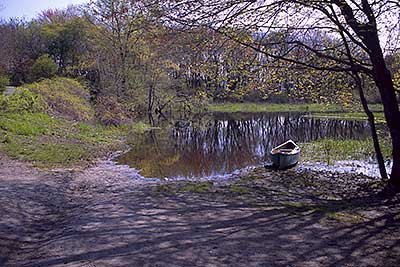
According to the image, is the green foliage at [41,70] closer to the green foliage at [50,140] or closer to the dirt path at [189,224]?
the green foliage at [50,140]

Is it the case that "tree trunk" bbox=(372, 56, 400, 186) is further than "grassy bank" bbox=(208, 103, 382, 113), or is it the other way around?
"grassy bank" bbox=(208, 103, 382, 113)

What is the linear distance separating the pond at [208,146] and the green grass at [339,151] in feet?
6.06

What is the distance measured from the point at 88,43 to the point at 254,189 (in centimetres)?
2689

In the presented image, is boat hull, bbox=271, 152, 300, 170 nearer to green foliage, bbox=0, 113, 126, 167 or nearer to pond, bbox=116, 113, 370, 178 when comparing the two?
pond, bbox=116, 113, 370, 178

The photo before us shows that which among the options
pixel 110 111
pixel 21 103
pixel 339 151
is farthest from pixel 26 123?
pixel 339 151

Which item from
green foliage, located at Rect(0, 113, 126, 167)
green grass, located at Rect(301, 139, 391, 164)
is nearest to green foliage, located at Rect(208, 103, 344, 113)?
green grass, located at Rect(301, 139, 391, 164)

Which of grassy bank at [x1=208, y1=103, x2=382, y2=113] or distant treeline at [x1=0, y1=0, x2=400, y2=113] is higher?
distant treeline at [x1=0, y1=0, x2=400, y2=113]

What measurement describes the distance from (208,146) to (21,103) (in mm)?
8779

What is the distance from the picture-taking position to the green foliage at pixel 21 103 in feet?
56.3

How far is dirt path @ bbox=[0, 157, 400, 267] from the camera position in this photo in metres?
4.86

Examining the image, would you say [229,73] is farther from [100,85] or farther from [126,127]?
[100,85]

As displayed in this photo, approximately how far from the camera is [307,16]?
8609 millimetres

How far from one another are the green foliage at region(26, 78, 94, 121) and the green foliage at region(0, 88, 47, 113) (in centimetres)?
108

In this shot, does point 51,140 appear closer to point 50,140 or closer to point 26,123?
point 50,140
